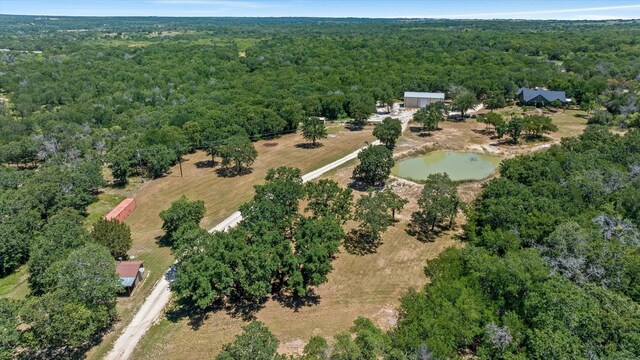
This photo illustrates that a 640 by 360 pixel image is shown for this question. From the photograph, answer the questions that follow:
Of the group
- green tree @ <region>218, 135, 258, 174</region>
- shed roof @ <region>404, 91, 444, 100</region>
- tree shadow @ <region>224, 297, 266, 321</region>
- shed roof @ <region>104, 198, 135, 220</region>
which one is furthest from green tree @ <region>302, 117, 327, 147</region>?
tree shadow @ <region>224, 297, 266, 321</region>

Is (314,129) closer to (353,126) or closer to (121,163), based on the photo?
(353,126)

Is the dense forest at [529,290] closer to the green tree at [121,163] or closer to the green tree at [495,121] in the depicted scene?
the green tree at [495,121]

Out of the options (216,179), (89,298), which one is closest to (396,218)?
(216,179)

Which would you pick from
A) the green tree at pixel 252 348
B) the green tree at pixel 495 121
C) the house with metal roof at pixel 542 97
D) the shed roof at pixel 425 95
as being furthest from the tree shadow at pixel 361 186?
the house with metal roof at pixel 542 97

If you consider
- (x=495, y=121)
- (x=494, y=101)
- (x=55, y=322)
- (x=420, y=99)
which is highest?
(x=494, y=101)

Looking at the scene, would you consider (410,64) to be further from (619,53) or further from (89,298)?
(89,298)

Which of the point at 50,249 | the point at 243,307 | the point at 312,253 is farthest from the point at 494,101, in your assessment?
the point at 50,249
